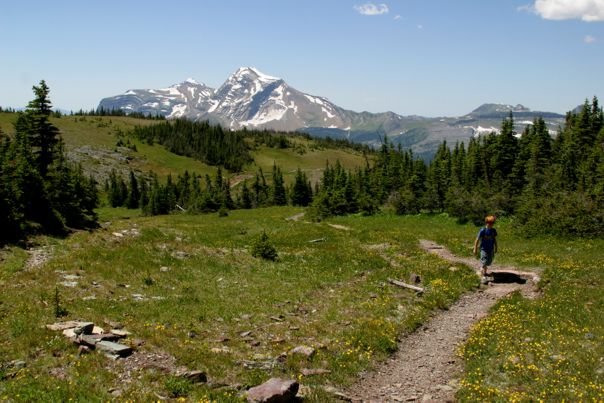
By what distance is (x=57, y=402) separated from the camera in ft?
32.1

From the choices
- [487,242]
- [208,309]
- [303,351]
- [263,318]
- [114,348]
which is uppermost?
[487,242]

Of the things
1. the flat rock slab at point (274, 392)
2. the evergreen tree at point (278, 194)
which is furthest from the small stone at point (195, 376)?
the evergreen tree at point (278, 194)

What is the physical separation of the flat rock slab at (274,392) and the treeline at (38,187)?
2358 cm

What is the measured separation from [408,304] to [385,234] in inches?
1009

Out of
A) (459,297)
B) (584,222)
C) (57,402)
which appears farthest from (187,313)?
(584,222)

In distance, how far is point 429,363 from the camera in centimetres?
1399

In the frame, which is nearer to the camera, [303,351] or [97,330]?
[303,351]

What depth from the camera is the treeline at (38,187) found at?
29464 millimetres

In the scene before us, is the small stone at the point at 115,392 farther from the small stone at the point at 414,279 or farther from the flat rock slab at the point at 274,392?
the small stone at the point at 414,279

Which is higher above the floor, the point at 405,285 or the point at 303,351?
the point at 303,351

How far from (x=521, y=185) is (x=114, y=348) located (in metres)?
65.0

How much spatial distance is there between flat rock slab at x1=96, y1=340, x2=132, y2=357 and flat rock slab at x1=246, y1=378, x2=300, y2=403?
4.07m

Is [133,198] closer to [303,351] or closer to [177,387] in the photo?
[303,351]

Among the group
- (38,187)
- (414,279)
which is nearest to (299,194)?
(38,187)
